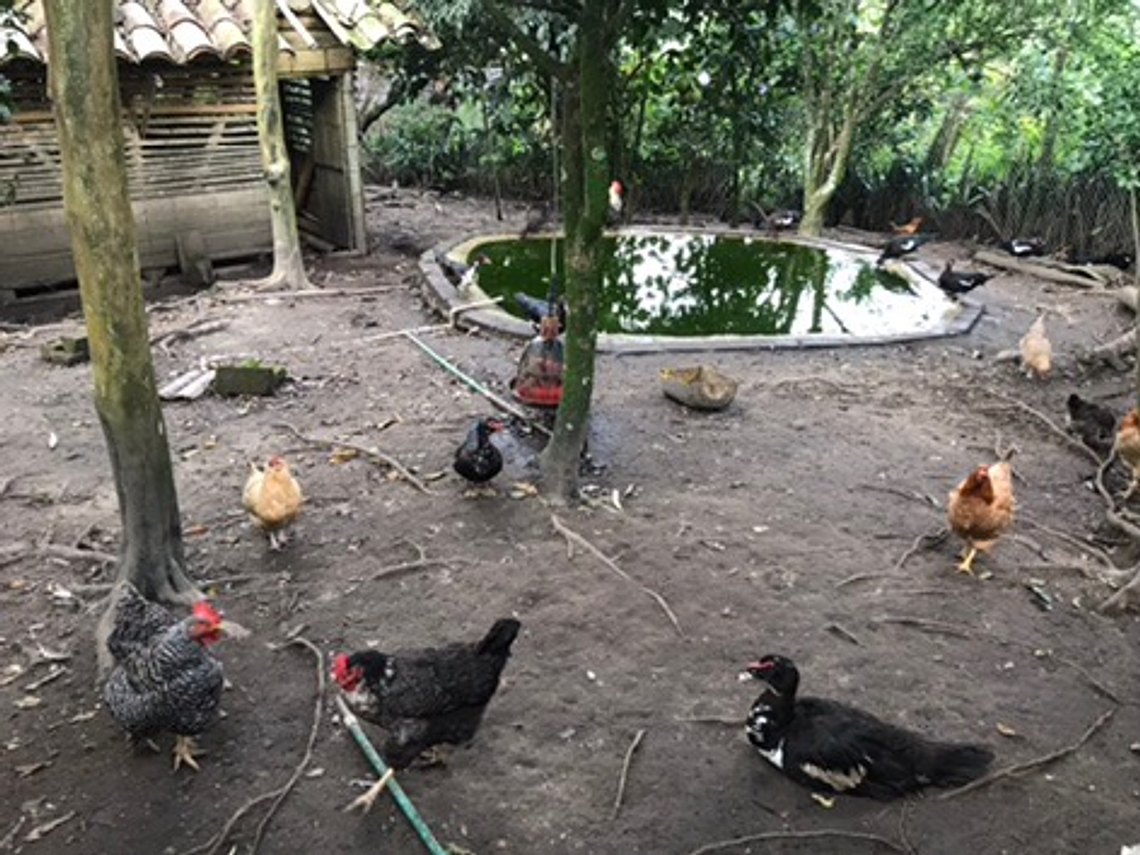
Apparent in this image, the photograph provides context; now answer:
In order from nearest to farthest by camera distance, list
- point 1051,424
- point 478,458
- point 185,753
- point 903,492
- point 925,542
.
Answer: point 185,753
point 925,542
point 478,458
point 903,492
point 1051,424

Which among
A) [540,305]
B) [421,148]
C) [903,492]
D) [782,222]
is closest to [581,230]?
[903,492]

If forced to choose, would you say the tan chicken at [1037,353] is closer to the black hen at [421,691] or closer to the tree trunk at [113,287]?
the black hen at [421,691]

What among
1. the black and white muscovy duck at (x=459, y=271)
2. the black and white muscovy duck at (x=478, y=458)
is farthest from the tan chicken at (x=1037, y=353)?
the black and white muscovy duck at (x=459, y=271)

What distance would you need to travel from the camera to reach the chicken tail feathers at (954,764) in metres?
3.62

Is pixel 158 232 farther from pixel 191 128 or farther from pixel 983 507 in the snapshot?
pixel 983 507

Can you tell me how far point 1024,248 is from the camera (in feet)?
40.0

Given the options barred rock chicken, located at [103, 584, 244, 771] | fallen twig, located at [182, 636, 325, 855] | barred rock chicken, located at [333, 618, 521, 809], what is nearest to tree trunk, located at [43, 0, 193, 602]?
barred rock chicken, located at [103, 584, 244, 771]

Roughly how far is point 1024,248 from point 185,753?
39.3 ft

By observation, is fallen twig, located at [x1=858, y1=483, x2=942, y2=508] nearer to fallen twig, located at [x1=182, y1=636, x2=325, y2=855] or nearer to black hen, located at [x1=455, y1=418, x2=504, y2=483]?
black hen, located at [x1=455, y1=418, x2=504, y2=483]

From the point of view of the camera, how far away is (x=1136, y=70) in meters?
11.0

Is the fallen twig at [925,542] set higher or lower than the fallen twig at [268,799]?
higher

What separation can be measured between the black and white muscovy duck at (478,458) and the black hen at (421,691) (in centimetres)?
209

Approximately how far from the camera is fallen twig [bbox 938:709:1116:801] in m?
3.66

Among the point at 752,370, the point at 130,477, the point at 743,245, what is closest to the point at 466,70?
the point at 743,245
